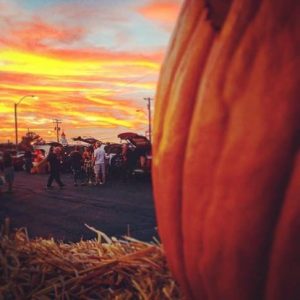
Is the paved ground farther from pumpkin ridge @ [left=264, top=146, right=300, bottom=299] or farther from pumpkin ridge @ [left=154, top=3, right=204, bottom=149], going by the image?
pumpkin ridge @ [left=264, top=146, right=300, bottom=299]

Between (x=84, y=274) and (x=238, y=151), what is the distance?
1.05 meters

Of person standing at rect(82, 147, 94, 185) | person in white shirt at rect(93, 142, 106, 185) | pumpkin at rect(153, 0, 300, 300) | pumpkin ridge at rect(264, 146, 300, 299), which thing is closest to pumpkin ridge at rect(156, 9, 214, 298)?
pumpkin at rect(153, 0, 300, 300)

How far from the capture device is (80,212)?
445 inches

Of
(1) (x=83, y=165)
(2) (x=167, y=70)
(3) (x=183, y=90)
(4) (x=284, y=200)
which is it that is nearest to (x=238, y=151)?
(4) (x=284, y=200)

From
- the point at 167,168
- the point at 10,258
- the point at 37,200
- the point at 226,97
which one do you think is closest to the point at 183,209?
the point at 167,168

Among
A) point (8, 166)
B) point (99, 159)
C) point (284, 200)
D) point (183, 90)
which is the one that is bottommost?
point (8, 166)

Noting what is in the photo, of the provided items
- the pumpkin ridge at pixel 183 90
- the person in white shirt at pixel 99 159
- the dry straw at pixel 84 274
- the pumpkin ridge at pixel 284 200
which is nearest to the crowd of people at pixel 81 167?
the person in white shirt at pixel 99 159

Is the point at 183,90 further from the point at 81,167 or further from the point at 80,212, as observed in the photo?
the point at 81,167

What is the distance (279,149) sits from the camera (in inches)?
54.0

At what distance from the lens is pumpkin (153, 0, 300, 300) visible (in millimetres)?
1375

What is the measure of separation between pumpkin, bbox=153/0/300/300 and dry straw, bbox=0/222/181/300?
19.4 inches

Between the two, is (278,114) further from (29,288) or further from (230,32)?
(29,288)

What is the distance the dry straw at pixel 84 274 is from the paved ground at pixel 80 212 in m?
3.63

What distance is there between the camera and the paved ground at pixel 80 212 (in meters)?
8.55
